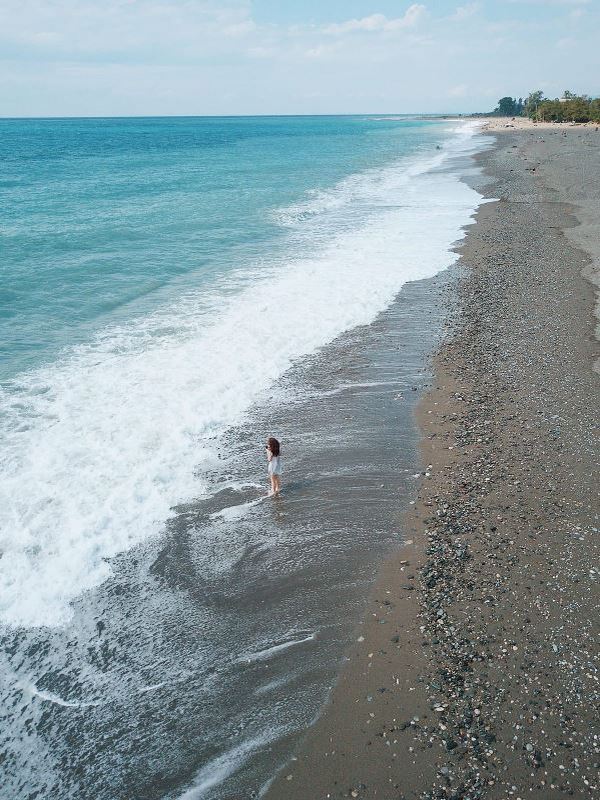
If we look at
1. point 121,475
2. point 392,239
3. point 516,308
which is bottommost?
point 121,475

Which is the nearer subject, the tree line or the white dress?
the white dress

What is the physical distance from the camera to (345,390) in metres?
15.9

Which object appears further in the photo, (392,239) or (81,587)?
(392,239)

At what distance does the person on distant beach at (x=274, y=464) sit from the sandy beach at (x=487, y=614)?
2838 millimetres

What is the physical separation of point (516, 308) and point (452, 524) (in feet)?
41.2

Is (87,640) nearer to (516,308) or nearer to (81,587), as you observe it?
(81,587)

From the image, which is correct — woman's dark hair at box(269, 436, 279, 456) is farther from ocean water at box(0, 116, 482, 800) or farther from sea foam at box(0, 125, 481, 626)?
sea foam at box(0, 125, 481, 626)

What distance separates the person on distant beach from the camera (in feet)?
36.4

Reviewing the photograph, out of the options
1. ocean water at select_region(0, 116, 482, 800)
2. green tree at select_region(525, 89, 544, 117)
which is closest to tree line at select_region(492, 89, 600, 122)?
green tree at select_region(525, 89, 544, 117)

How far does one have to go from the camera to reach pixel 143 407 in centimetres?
1520

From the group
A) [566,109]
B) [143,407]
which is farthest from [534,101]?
[143,407]

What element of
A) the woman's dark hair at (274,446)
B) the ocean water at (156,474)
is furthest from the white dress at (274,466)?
the ocean water at (156,474)

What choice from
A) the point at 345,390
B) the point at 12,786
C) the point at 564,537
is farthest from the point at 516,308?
the point at 12,786

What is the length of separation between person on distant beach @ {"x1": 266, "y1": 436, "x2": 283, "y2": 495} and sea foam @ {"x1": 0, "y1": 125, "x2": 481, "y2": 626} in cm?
170
